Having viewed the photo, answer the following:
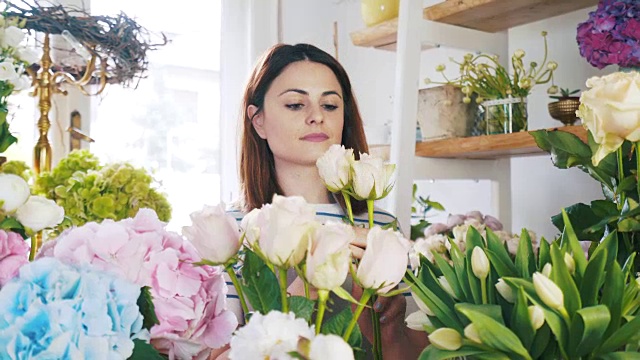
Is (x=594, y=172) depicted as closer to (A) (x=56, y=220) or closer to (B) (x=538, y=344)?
(B) (x=538, y=344)

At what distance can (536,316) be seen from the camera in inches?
15.7

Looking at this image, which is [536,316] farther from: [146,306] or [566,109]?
[566,109]

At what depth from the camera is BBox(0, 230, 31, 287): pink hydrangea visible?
53cm

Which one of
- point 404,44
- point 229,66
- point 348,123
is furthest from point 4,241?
point 229,66

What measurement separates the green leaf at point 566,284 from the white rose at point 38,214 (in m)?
0.38

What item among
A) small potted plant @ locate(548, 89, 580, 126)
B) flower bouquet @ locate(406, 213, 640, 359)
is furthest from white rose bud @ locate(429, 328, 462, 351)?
small potted plant @ locate(548, 89, 580, 126)

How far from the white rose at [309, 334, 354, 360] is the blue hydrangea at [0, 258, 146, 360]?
145 millimetres

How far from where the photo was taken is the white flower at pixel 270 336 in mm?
345

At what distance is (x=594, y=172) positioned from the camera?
62cm

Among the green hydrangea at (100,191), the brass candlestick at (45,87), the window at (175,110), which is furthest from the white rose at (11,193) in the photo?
the window at (175,110)

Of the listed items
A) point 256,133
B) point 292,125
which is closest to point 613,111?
point 292,125

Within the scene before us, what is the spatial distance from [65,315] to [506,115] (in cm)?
122

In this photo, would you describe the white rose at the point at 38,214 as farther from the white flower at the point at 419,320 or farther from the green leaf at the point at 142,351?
the white flower at the point at 419,320

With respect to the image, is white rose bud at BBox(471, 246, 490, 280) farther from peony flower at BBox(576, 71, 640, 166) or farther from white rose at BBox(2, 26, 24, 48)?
white rose at BBox(2, 26, 24, 48)
